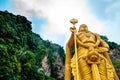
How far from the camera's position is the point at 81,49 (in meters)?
6.94

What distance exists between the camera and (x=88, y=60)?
6602mm

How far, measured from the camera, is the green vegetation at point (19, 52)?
25.1 m

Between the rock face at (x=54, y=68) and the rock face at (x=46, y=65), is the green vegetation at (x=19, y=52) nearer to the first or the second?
the rock face at (x=54, y=68)

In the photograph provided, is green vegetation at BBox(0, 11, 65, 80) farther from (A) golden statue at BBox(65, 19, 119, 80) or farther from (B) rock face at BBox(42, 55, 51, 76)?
(A) golden statue at BBox(65, 19, 119, 80)

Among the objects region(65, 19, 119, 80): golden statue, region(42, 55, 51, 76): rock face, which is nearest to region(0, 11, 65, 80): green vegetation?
region(42, 55, 51, 76): rock face

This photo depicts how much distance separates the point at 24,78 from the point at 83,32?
66.7 ft

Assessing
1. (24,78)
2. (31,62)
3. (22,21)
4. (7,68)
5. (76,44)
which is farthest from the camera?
(22,21)

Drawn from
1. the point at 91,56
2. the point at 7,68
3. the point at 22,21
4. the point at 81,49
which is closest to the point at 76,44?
the point at 81,49

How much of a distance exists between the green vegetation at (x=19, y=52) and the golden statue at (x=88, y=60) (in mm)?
16788

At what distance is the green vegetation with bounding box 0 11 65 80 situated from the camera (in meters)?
25.1

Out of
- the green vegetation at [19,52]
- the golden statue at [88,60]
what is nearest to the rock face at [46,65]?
the green vegetation at [19,52]

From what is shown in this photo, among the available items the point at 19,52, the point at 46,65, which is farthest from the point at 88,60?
the point at 46,65

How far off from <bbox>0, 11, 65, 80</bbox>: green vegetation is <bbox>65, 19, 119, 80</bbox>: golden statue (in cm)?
1679

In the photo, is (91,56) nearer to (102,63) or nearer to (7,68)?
(102,63)
